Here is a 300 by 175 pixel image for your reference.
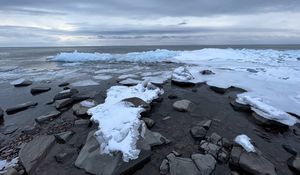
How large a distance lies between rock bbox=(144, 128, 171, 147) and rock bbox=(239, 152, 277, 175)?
1.66 metres

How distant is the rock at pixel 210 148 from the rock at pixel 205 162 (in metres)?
0.18

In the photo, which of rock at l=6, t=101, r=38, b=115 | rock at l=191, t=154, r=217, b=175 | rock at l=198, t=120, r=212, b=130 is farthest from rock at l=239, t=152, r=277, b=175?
rock at l=6, t=101, r=38, b=115

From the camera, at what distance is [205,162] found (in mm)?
4250

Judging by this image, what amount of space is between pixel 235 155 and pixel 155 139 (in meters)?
1.77

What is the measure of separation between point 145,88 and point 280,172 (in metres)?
5.49

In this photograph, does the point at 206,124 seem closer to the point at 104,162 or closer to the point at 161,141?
the point at 161,141

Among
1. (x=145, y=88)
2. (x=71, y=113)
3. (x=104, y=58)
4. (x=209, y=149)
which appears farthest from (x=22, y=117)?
(x=104, y=58)

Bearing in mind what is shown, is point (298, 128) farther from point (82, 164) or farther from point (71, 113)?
point (71, 113)

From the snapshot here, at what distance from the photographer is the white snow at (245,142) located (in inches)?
184

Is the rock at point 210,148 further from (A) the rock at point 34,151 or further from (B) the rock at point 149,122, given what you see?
(A) the rock at point 34,151

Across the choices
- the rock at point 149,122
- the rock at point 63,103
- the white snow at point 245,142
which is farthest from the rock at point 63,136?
the white snow at point 245,142

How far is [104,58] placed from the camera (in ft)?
84.0

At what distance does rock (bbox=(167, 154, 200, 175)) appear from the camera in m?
3.96

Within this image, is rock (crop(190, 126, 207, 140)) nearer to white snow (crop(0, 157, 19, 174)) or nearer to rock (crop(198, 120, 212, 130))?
rock (crop(198, 120, 212, 130))
